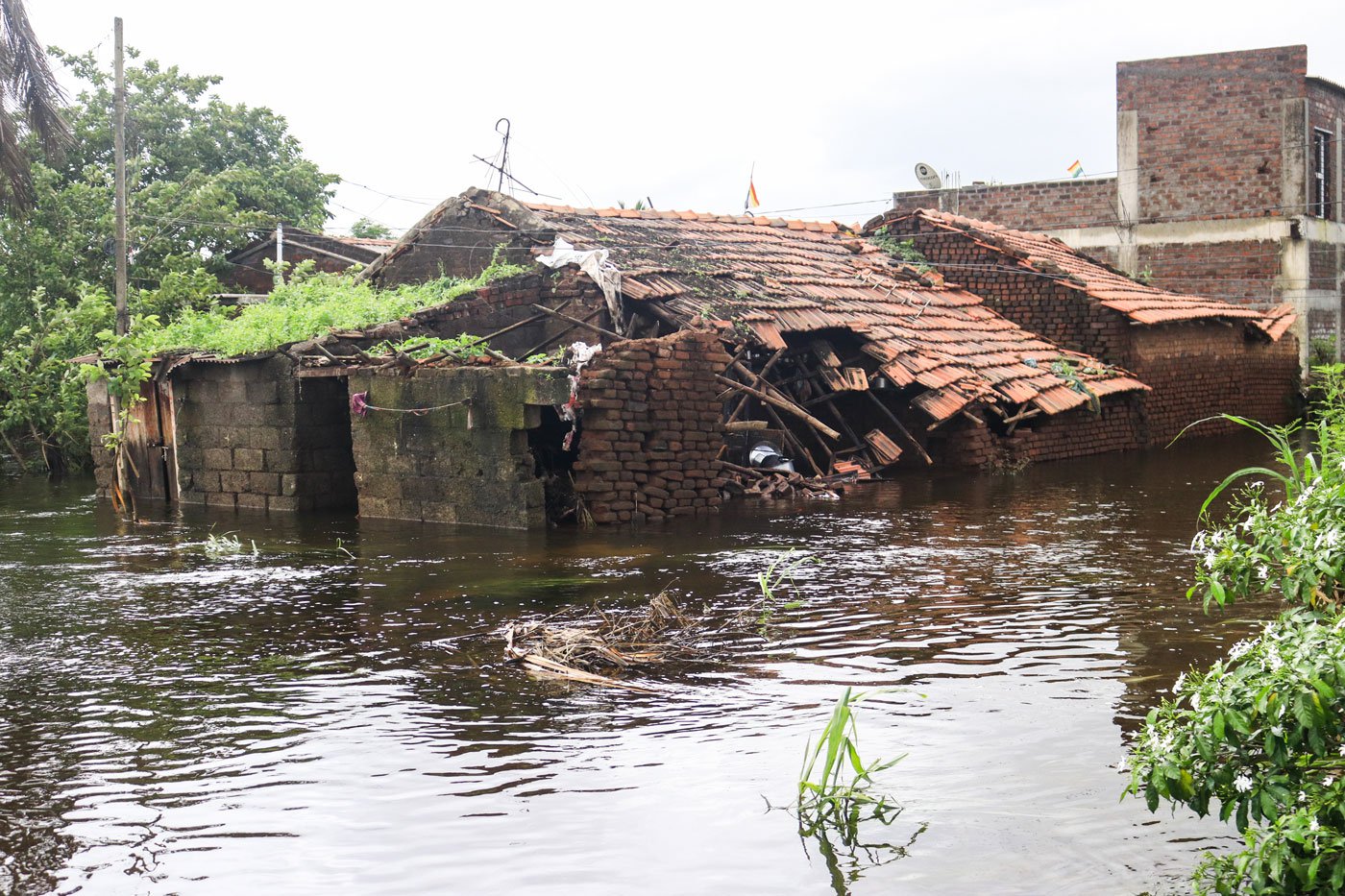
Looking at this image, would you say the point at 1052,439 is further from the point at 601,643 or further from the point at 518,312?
the point at 601,643

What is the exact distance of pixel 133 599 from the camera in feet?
34.1

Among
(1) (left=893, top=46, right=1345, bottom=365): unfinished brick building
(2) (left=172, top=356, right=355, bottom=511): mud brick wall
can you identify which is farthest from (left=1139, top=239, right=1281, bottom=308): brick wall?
(2) (left=172, top=356, right=355, bottom=511): mud brick wall

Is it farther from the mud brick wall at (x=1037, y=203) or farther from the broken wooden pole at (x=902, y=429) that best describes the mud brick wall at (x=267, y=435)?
the mud brick wall at (x=1037, y=203)

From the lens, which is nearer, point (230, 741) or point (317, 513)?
point (230, 741)

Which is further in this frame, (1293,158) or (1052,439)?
(1293,158)

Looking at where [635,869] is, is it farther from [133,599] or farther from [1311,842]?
[133,599]

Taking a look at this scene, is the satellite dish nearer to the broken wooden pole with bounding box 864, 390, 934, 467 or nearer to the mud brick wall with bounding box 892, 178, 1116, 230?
the mud brick wall with bounding box 892, 178, 1116, 230

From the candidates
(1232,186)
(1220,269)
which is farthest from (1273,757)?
(1232,186)

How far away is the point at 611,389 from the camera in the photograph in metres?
13.3

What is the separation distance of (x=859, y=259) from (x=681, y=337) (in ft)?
30.9

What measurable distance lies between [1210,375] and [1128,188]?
558 centimetres

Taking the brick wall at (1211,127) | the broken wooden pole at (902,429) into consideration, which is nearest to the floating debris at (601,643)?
the broken wooden pole at (902,429)

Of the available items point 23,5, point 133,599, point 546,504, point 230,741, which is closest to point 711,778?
point 230,741

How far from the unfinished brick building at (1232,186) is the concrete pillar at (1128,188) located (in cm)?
2
